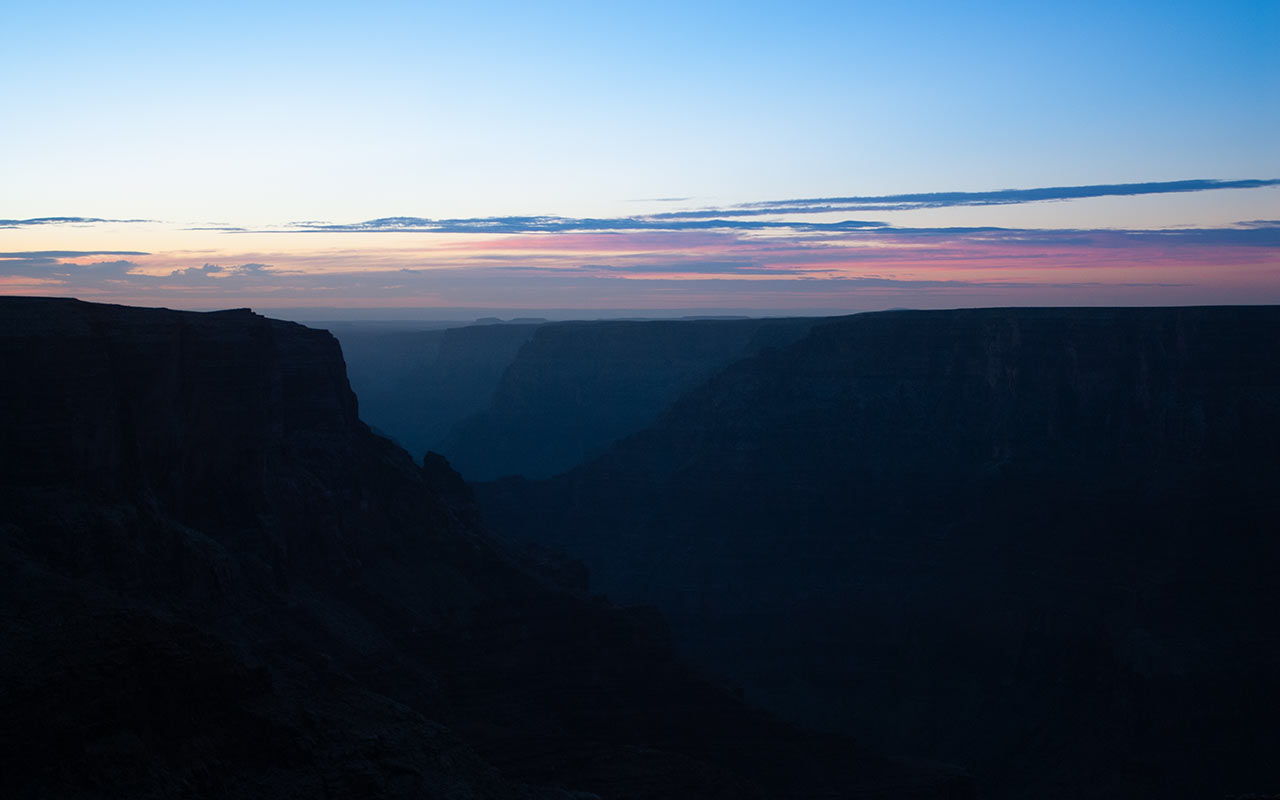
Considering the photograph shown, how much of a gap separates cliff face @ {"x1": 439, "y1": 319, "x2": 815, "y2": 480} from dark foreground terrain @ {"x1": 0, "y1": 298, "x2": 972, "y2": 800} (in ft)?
221

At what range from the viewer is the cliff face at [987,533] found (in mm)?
54625

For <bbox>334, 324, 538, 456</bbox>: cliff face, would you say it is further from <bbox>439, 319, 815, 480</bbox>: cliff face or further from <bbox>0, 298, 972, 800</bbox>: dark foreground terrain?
<bbox>0, 298, 972, 800</bbox>: dark foreground terrain

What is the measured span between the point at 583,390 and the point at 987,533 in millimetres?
70114

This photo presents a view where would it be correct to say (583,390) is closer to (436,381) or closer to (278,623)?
(436,381)

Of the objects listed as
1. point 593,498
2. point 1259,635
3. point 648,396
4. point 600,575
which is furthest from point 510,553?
point 648,396

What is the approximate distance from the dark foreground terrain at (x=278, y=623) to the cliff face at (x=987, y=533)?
6578 millimetres

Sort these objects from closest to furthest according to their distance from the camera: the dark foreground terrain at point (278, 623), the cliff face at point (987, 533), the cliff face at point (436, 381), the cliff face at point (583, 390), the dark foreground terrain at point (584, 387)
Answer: the dark foreground terrain at point (278, 623)
the cliff face at point (987, 533)
the dark foreground terrain at point (584, 387)
the cliff face at point (583, 390)
the cliff face at point (436, 381)

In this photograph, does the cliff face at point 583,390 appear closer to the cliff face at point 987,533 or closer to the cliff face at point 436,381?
the cliff face at point 436,381

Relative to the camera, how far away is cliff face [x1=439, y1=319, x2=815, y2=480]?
12600cm

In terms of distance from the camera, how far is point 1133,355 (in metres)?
74.2

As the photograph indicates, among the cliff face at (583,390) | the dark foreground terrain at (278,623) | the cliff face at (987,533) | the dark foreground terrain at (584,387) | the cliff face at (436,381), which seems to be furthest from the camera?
the cliff face at (436,381)

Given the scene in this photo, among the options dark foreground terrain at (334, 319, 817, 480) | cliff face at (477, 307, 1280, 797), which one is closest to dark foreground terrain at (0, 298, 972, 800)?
cliff face at (477, 307, 1280, 797)

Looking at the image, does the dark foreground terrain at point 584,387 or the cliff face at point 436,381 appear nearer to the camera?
the dark foreground terrain at point 584,387

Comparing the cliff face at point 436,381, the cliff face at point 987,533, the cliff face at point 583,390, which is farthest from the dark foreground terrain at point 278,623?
the cliff face at point 436,381
